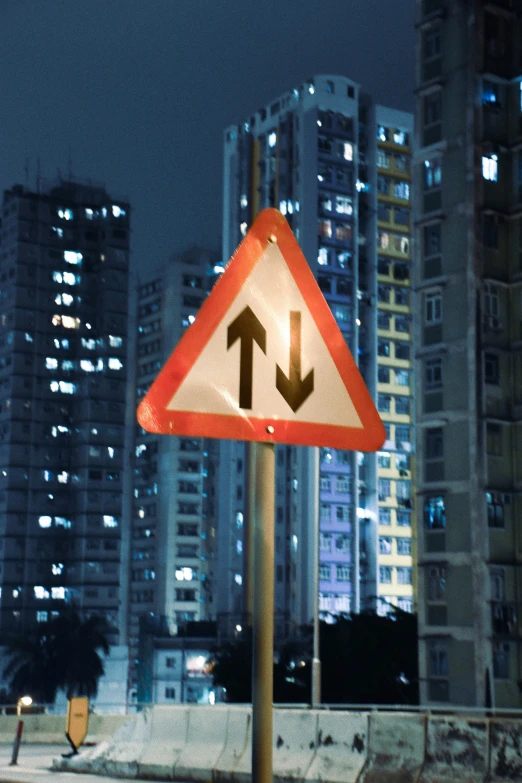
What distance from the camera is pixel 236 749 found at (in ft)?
39.9

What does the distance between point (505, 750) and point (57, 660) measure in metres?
87.9

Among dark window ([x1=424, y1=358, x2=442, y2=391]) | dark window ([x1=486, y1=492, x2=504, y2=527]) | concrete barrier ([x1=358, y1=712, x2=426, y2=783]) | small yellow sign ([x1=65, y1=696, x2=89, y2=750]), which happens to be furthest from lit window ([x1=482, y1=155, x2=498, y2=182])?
concrete barrier ([x1=358, y1=712, x2=426, y2=783])

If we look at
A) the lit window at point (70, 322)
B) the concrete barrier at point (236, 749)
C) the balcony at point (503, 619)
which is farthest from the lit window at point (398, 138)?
the concrete barrier at point (236, 749)

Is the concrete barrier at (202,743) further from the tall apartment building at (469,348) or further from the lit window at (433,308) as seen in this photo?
the lit window at (433,308)

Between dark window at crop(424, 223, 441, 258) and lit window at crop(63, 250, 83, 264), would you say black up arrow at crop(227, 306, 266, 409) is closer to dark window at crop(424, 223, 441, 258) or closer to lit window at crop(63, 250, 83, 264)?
dark window at crop(424, 223, 441, 258)

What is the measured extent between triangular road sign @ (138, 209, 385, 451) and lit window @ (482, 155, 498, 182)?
47.3 metres

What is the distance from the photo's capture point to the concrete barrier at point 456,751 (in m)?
9.73

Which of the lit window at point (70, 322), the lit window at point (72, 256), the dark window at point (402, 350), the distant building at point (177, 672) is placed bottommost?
the distant building at point (177, 672)

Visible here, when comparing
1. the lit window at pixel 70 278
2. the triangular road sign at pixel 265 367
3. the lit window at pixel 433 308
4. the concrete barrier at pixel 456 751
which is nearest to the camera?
the triangular road sign at pixel 265 367

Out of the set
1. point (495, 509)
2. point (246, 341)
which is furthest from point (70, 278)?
point (246, 341)

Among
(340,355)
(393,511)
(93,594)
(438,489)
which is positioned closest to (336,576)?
(393,511)

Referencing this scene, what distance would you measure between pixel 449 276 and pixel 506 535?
11052 mm

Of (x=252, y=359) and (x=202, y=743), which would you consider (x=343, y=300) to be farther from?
(x=252, y=359)

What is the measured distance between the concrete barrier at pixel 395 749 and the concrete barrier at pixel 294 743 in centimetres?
82
